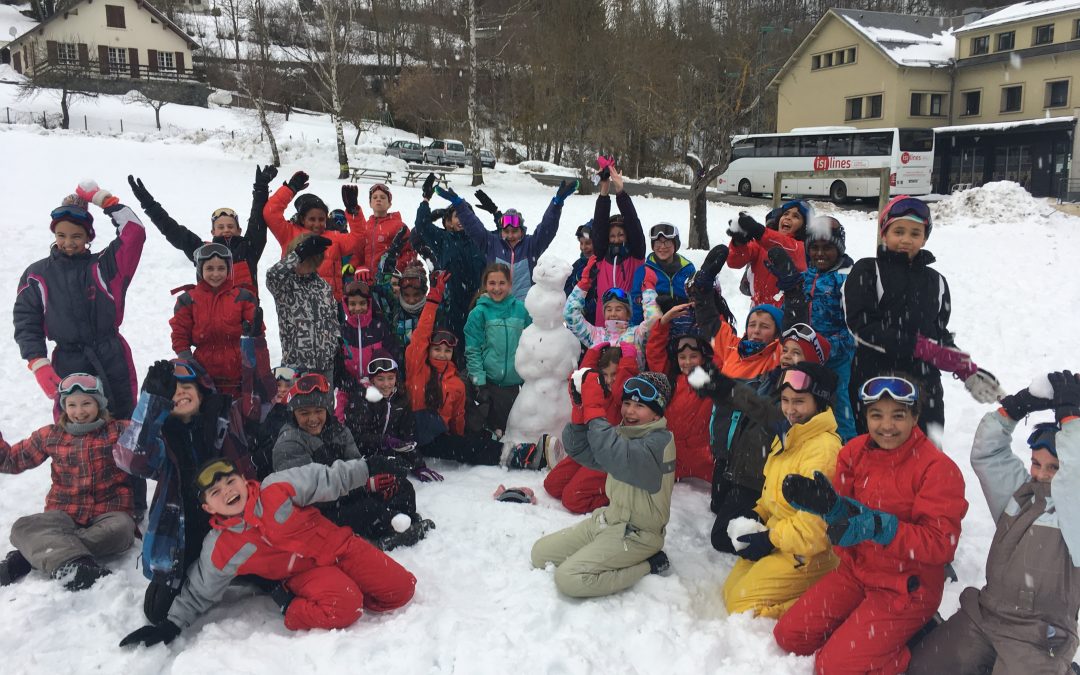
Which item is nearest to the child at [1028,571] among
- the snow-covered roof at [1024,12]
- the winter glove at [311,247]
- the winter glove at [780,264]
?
the winter glove at [780,264]

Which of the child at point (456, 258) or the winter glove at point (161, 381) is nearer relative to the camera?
the winter glove at point (161, 381)

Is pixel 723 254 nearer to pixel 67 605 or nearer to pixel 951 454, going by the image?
pixel 951 454

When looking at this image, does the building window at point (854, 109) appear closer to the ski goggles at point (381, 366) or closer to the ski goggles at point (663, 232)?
the ski goggles at point (663, 232)

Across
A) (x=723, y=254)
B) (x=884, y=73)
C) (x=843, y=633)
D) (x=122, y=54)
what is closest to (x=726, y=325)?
(x=723, y=254)

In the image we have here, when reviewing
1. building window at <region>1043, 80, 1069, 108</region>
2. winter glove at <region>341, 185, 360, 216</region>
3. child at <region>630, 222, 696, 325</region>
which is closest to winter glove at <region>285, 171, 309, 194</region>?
winter glove at <region>341, 185, 360, 216</region>

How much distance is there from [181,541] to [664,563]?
2.68 m

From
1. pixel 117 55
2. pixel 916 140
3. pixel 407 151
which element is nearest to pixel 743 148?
pixel 916 140

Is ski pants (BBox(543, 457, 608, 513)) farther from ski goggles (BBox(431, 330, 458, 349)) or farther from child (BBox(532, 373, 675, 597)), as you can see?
ski goggles (BBox(431, 330, 458, 349))

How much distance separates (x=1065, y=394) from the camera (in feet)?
9.73

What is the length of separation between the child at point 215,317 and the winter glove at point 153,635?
192 cm

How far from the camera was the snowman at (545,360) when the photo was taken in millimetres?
5664

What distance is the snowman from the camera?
5.66 m

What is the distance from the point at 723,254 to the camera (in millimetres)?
5051

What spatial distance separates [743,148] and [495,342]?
80.8ft
